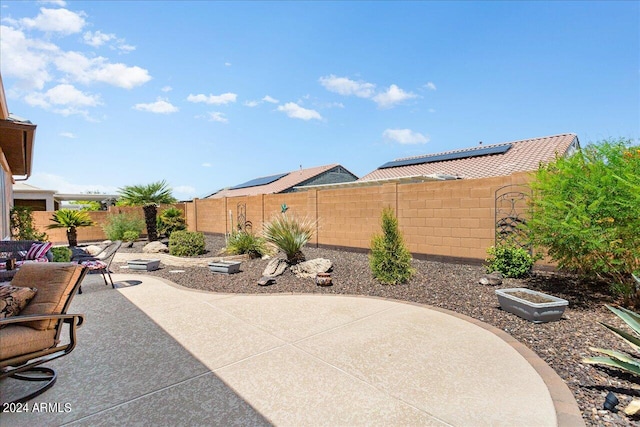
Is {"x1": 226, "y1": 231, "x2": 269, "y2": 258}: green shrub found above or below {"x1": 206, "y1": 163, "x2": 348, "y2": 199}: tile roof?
below

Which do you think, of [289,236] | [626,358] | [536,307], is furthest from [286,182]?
[626,358]

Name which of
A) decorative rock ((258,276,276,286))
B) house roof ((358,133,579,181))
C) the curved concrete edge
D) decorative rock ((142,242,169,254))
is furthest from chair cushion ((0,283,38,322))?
house roof ((358,133,579,181))

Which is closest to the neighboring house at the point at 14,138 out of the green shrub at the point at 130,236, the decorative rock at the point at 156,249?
the decorative rock at the point at 156,249

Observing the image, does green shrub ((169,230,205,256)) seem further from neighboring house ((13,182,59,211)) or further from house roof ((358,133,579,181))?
neighboring house ((13,182,59,211))

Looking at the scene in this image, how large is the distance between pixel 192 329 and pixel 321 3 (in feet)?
30.1

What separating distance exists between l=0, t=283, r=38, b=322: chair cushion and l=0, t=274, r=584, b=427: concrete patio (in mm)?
700

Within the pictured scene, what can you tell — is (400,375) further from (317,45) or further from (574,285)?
(317,45)

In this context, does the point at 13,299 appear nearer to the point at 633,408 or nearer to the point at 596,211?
the point at 633,408

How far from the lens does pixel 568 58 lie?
10.0m

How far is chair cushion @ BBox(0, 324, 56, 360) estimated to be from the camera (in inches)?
97.0

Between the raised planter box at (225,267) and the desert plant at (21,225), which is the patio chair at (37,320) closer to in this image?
the raised planter box at (225,267)

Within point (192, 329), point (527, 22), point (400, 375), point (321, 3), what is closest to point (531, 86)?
point (527, 22)

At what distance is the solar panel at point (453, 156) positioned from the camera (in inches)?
666

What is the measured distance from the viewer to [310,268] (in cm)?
754
